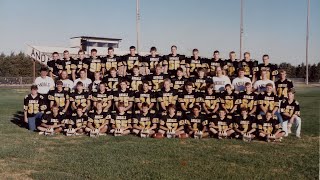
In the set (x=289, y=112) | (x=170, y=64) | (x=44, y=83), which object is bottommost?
(x=289, y=112)

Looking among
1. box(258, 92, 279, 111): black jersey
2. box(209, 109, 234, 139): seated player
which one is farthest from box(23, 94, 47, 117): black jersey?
box(258, 92, 279, 111): black jersey

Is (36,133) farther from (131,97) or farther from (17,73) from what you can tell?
(17,73)

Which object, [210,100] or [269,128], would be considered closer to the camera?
[269,128]

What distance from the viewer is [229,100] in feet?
31.5

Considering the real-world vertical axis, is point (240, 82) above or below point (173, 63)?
below

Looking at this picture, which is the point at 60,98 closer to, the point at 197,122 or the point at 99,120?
the point at 99,120

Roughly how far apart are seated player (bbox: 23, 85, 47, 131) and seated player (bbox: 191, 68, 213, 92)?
424 cm

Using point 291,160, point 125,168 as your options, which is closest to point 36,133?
point 125,168

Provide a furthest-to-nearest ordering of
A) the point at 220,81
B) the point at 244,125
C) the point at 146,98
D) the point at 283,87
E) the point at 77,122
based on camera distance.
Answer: the point at 220,81
the point at 283,87
the point at 146,98
the point at 77,122
the point at 244,125

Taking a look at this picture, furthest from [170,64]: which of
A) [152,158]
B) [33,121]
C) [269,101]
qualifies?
[152,158]

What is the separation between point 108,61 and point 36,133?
9.54 ft

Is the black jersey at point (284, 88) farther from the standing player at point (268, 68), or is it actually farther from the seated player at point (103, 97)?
the seated player at point (103, 97)

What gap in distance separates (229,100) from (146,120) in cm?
221

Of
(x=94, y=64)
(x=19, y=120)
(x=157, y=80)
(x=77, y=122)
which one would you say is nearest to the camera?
(x=77, y=122)
